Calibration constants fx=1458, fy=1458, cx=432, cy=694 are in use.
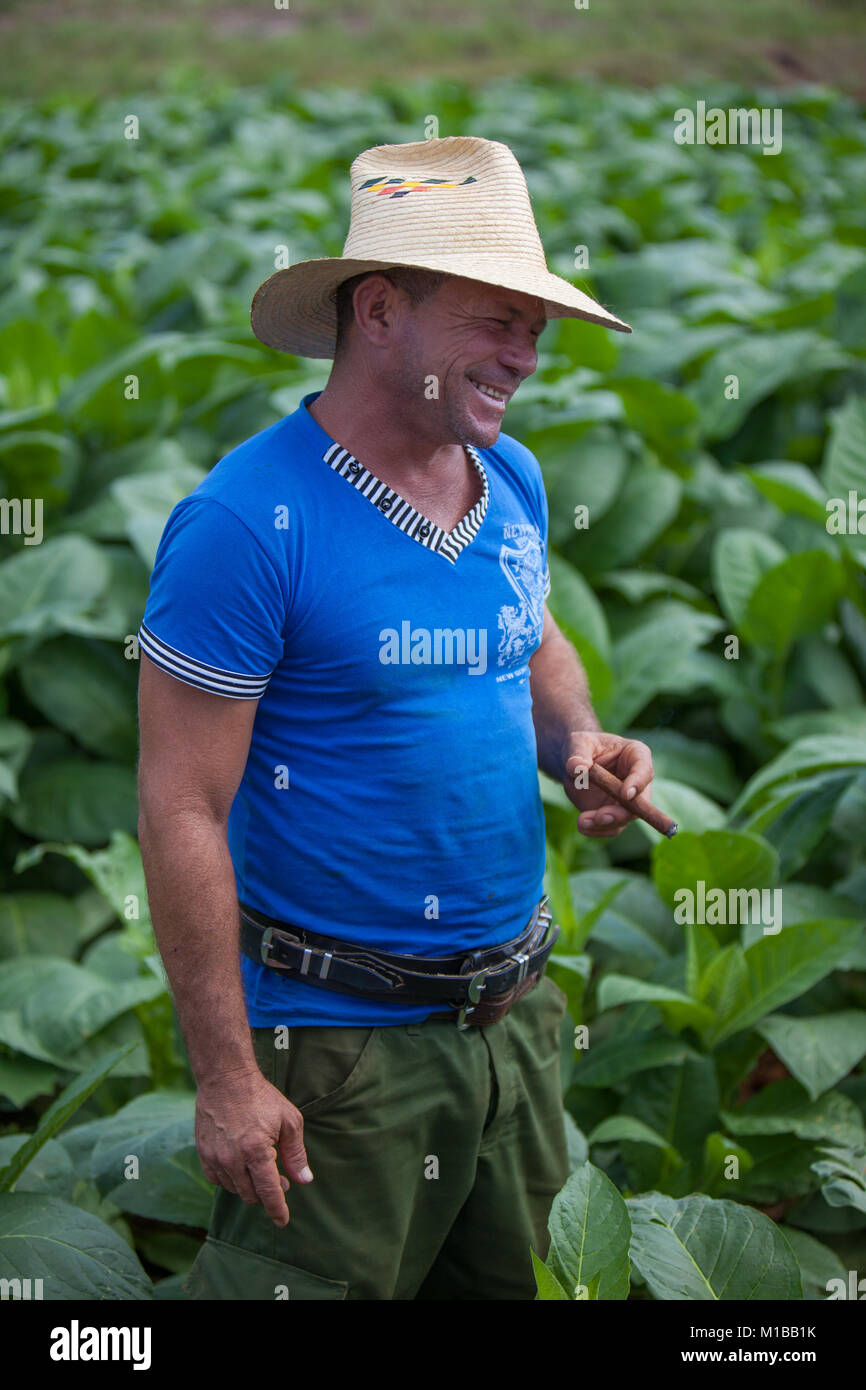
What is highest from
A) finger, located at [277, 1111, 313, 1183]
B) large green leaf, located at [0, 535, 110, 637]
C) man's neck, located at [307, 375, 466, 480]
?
large green leaf, located at [0, 535, 110, 637]

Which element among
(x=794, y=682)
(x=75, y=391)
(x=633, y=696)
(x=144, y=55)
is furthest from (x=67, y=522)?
(x=144, y=55)

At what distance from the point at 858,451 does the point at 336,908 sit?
105 inches

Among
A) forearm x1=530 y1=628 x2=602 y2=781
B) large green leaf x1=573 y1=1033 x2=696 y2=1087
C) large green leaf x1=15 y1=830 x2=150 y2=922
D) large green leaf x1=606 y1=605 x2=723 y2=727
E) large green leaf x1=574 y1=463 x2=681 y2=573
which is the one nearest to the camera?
forearm x1=530 y1=628 x2=602 y2=781

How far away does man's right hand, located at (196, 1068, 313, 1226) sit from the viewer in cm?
182

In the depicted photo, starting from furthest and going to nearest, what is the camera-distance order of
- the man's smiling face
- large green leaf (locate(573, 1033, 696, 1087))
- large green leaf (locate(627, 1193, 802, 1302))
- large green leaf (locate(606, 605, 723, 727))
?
large green leaf (locate(606, 605, 723, 727)), large green leaf (locate(573, 1033, 696, 1087)), large green leaf (locate(627, 1193, 802, 1302)), the man's smiling face

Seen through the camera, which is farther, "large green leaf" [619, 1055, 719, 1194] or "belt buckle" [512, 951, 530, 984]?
"large green leaf" [619, 1055, 719, 1194]

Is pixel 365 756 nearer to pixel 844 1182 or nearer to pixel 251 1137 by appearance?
pixel 251 1137

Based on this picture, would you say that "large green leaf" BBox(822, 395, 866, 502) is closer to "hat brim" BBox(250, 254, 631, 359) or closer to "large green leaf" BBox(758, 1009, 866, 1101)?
"large green leaf" BBox(758, 1009, 866, 1101)

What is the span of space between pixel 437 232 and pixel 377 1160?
123 centimetres

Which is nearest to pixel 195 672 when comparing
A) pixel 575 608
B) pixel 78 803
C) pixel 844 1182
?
pixel 844 1182

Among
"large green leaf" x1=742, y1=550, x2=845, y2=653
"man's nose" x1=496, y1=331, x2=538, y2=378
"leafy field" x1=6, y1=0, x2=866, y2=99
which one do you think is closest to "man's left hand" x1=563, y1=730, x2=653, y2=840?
"man's nose" x1=496, y1=331, x2=538, y2=378

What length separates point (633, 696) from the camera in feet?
11.8

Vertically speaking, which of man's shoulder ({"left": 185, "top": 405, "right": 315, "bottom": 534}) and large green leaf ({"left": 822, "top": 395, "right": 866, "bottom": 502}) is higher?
large green leaf ({"left": 822, "top": 395, "right": 866, "bottom": 502})
